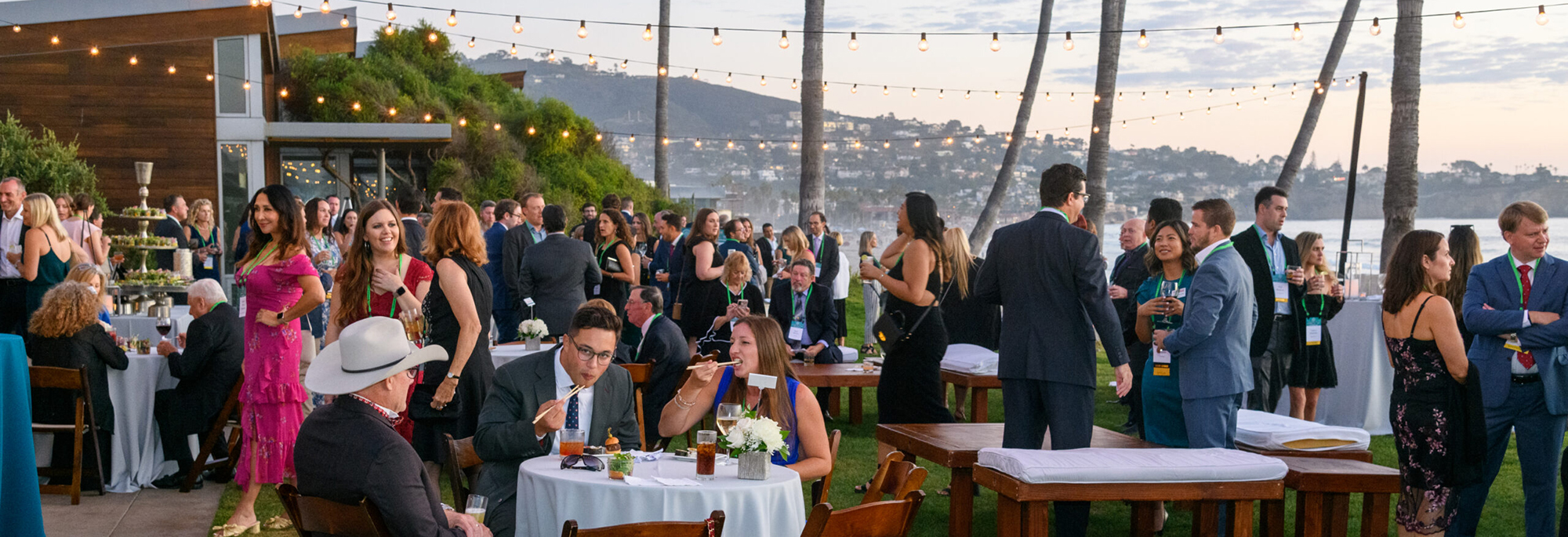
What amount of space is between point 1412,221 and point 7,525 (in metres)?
13.0

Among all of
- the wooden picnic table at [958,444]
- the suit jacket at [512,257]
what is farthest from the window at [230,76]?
the wooden picnic table at [958,444]

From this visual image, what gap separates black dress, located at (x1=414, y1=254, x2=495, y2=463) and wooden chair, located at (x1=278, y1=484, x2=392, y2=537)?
187 cm

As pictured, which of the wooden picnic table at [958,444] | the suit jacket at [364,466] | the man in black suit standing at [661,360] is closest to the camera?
the suit jacket at [364,466]

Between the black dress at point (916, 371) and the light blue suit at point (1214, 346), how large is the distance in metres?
1.34

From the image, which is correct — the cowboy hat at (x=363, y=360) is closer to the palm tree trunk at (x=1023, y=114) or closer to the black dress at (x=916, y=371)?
the black dress at (x=916, y=371)

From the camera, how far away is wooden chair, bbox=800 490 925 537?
2.73 metres

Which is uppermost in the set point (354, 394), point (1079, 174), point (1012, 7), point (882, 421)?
point (1012, 7)

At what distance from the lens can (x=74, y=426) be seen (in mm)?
5691

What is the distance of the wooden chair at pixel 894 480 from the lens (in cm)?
315

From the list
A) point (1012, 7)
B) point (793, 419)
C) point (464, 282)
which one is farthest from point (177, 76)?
point (1012, 7)

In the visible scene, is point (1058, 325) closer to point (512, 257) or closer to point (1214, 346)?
point (1214, 346)

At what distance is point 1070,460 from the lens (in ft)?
13.6

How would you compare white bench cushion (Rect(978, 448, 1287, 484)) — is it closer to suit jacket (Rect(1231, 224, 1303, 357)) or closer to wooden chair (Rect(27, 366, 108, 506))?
suit jacket (Rect(1231, 224, 1303, 357))

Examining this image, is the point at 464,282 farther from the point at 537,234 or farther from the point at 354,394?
the point at 537,234
